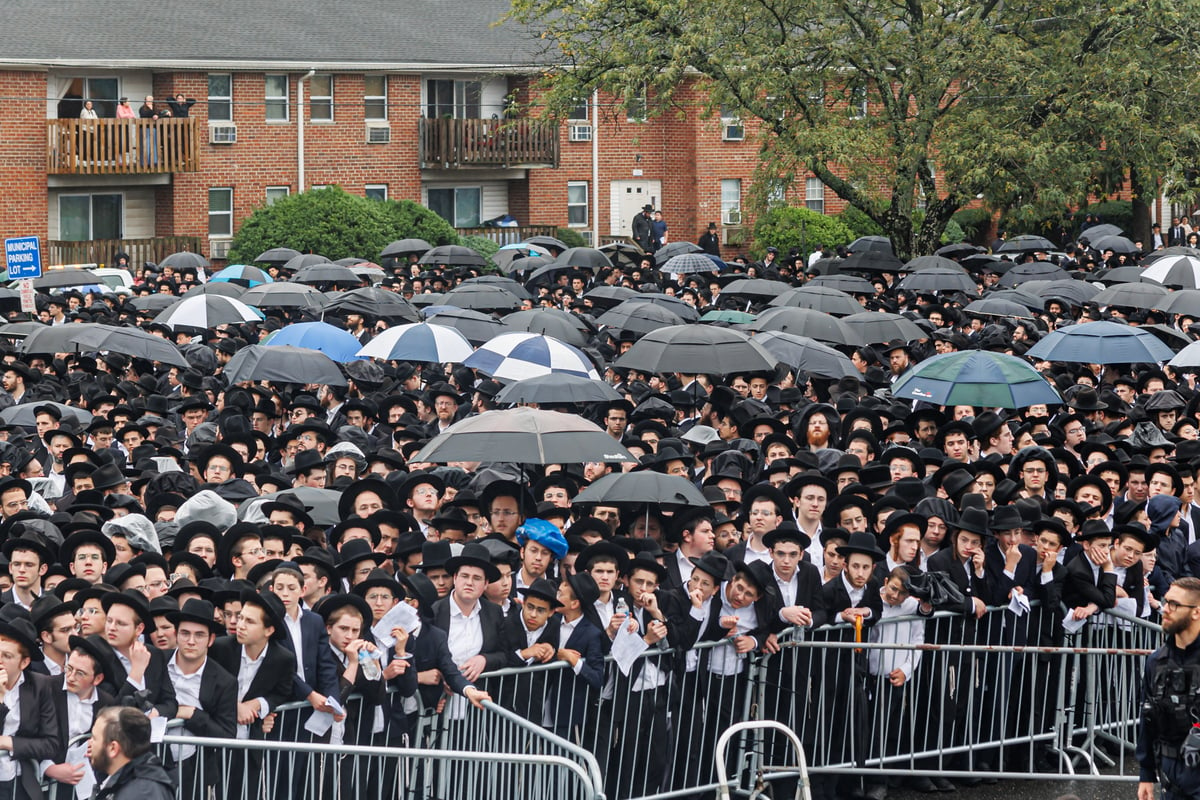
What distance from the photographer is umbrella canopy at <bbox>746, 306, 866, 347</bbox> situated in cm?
1845

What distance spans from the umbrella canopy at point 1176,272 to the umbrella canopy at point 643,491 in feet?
50.5

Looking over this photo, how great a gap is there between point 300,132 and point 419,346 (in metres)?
26.7

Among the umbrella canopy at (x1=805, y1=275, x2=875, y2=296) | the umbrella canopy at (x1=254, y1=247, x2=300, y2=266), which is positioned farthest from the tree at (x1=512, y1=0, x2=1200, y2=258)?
the umbrella canopy at (x1=254, y1=247, x2=300, y2=266)

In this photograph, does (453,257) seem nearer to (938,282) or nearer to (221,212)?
(938,282)

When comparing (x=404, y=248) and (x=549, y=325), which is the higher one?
(x=404, y=248)

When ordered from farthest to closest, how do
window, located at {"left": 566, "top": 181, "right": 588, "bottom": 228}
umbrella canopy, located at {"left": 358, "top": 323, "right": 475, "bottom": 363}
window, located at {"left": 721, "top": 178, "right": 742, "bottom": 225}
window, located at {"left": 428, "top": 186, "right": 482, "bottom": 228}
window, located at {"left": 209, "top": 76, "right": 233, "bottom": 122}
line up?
1. window, located at {"left": 721, "top": 178, "right": 742, "bottom": 225}
2. window, located at {"left": 566, "top": 181, "right": 588, "bottom": 228}
3. window, located at {"left": 428, "top": 186, "right": 482, "bottom": 228}
4. window, located at {"left": 209, "top": 76, "right": 233, "bottom": 122}
5. umbrella canopy, located at {"left": 358, "top": 323, "right": 475, "bottom": 363}

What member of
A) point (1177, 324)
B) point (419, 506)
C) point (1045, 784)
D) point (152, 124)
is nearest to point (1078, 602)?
point (1045, 784)

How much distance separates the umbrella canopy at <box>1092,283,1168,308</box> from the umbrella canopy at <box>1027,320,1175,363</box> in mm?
3901

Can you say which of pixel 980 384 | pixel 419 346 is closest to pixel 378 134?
pixel 419 346

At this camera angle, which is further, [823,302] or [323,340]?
[823,302]

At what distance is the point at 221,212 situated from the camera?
42656 millimetres

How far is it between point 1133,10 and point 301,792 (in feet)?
81.0

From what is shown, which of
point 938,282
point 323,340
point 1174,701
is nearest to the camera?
point 1174,701

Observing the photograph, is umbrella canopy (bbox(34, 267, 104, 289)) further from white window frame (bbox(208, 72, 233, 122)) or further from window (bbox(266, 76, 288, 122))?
window (bbox(266, 76, 288, 122))
